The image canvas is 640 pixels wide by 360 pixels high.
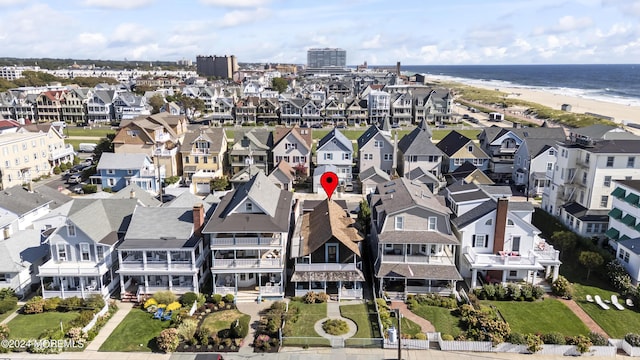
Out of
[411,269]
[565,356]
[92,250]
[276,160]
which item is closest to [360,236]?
[411,269]

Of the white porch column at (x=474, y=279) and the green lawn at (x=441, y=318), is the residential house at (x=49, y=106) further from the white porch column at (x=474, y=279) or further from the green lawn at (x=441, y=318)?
the white porch column at (x=474, y=279)

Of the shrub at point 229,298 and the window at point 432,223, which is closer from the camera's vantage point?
the shrub at point 229,298

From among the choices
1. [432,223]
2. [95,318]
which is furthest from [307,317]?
[95,318]

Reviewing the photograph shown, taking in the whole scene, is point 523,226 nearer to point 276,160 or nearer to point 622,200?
point 622,200

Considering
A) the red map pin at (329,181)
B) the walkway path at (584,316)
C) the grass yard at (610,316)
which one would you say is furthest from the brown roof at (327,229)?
the grass yard at (610,316)

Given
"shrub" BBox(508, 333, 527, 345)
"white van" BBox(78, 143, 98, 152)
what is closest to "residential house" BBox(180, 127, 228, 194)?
"white van" BBox(78, 143, 98, 152)

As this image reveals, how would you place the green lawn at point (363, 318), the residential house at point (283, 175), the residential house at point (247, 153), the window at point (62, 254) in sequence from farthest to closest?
the residential house at point (247, 153) → the residential house at point (283, 175) → the window at point (62, 254) → the green lawn at point (363, 318)

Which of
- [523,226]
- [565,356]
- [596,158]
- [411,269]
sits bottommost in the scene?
[565,356]
